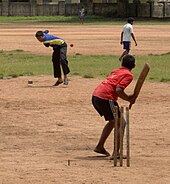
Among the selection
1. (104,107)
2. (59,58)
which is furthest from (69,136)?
(59,58)

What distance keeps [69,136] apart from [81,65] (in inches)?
628

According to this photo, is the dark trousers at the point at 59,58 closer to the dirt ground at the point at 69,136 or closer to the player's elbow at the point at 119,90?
the dirt ground at the point at 69,136

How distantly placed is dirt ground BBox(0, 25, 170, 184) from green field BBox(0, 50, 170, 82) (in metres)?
1.50

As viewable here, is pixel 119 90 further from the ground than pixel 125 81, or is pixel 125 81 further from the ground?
pixel 125 81

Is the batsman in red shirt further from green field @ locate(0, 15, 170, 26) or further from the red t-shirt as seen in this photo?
green field @ locate(0, 15, 170, 26)

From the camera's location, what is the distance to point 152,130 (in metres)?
16.4

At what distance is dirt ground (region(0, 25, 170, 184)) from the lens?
11570mm

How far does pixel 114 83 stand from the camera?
503 inches

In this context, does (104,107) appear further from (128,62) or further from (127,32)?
(127,32)

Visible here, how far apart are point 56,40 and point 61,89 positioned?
1328 millimetres

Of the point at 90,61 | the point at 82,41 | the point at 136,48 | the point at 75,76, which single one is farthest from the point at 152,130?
the point at 82,41

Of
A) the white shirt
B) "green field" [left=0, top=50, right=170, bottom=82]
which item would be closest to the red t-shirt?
"green field" [left=0, top=50, right=170, bottom=82]

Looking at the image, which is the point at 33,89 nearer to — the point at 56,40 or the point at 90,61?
the point at 56,40

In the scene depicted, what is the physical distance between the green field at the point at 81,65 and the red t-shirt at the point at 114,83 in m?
12.7
